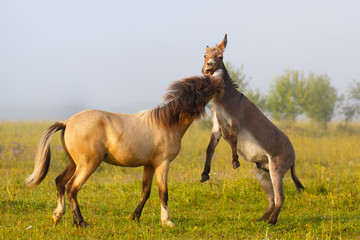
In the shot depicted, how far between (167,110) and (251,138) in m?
1.56

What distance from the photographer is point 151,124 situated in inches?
232

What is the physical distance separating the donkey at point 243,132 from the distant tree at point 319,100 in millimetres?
28573

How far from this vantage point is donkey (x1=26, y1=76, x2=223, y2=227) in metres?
5.43

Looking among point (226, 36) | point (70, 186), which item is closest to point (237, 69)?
point (226, 36)

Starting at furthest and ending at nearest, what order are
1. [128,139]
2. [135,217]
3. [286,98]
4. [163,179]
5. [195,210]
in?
[286,98] < [195,210] < [135,217] < [163,179] < [128,139]

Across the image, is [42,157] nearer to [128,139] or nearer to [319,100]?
[128,139]

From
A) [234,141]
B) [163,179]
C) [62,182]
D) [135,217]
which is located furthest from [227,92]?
[62,182]

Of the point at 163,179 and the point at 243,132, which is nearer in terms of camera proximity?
the point at 163,179

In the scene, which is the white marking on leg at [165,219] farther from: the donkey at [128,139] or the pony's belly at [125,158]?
the pony's belly at [125,158]

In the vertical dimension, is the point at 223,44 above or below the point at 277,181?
above

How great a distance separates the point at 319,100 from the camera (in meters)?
34.2

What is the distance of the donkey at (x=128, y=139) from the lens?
543cm

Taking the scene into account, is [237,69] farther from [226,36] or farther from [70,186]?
[70,186]

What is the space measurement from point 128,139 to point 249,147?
2.14 m
